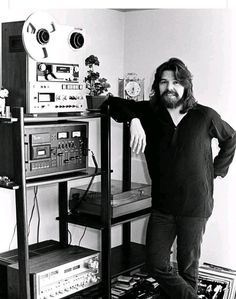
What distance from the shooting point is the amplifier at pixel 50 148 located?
8.39 ft

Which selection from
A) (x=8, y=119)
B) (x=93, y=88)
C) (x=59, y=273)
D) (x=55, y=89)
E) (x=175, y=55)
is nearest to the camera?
(x=8, y=119)

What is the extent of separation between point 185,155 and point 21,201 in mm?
897

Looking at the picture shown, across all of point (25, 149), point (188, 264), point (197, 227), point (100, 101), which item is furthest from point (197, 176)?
point (25, 149)

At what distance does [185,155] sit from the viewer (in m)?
2.76

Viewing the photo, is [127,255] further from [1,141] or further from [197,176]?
[1,141]

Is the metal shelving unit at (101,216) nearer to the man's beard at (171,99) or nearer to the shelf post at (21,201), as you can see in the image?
the shelf post at (21,201)

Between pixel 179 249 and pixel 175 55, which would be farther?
pixel 175 55

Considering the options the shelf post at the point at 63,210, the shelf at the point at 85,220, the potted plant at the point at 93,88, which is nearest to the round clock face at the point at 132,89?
the potted plant at the point at 93,88

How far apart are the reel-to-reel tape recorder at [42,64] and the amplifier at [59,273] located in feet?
2.69

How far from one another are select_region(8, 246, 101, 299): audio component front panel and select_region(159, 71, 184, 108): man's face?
0.96 metres

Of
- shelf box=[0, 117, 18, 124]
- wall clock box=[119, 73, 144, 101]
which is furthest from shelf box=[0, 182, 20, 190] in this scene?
wall clock box=[119, 73, 144, 101]

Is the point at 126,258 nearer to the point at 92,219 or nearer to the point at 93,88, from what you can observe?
the point at 92,219

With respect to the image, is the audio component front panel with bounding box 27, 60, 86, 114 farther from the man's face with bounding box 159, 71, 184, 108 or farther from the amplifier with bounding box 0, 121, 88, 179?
the man's face with bounding box 159, 71, 184, 108

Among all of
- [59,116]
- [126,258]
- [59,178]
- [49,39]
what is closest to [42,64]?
[49,39]
